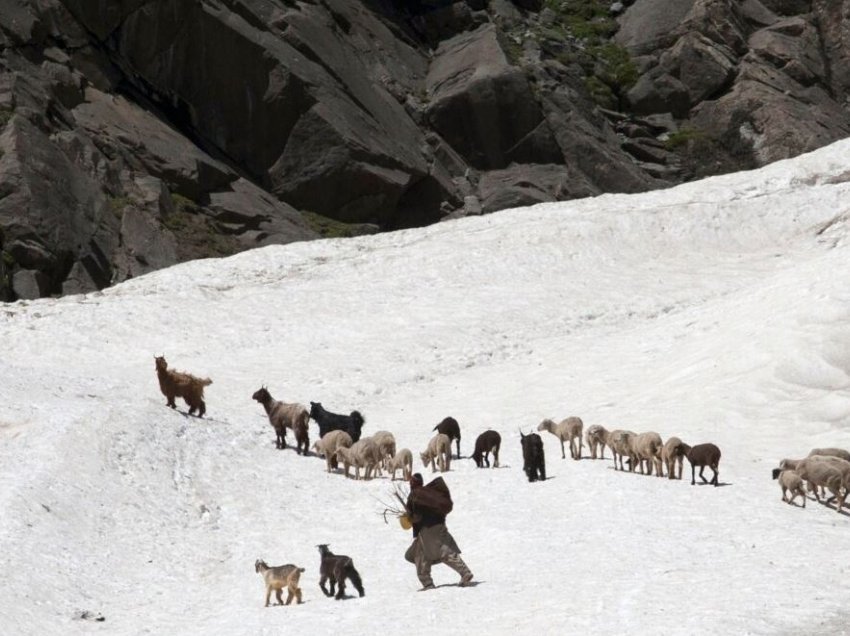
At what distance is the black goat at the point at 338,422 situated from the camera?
86.7 feet

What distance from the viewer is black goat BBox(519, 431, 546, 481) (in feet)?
70.9

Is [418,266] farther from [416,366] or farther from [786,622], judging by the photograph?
[786,622]

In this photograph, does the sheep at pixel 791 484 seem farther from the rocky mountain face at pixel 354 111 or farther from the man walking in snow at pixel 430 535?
the rocky mountain face at pixel 354 111

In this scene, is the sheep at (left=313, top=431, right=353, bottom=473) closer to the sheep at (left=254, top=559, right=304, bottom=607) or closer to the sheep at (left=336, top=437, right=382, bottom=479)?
the sheep at (left=336, top=437, right=382, bottom=479)

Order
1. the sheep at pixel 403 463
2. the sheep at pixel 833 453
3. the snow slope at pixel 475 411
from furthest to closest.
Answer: the sheep at pixel 403 463
the sheep at pixel 833 453
the snow slope at pixel 475 411

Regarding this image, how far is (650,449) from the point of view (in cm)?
2206

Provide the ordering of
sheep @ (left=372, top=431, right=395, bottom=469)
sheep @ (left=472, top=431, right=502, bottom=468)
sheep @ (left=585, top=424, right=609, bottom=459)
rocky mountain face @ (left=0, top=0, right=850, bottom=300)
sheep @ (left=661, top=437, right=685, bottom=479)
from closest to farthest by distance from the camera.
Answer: sheep @ (left=661, top=437, right=685, bottom=479), sheep @ (left=372, top=431, right=395, bottom=469), sheep @ (left=472, top=431, right=502, bottom=468), sheep @ (left=585, top=424, right=609, bottom=459), rocky mountain face @ (left=0, top=0, right=850, bottom=300)

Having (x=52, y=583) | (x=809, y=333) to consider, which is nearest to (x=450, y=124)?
(x=809, y=333)

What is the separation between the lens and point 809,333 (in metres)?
29.5

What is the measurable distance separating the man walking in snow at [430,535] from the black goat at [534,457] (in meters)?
5.89

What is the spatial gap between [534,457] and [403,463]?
2759mm

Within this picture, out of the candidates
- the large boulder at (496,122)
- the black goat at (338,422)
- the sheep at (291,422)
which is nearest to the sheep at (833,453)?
the black goat at (338,422)

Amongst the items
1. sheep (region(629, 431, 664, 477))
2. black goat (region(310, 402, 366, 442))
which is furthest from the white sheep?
black goat (region(310, 402, 366, 442))

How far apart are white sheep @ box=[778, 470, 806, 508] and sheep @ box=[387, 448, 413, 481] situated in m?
6.55
